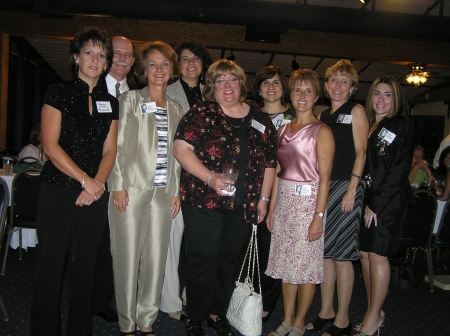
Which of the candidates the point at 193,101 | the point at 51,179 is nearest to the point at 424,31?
the point at 193,101

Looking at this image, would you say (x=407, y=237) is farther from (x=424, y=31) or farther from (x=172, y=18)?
(x=172, y=18)

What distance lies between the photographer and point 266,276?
3143 millimetres

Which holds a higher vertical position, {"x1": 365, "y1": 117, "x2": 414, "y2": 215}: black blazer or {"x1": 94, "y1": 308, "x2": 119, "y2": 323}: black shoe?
{"x1": 365, "y1": 117, "x2": 414, "y2": 215}: black blazer

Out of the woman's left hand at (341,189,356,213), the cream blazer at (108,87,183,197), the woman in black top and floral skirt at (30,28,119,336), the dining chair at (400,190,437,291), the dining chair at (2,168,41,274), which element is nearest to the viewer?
the woman in black top and floral skirt at (30,28,119,336)

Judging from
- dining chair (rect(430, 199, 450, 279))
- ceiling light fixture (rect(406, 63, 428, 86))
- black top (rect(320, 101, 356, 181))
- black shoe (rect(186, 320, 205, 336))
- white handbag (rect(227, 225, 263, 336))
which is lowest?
black shoe (rect(186, 320, 205, 336))

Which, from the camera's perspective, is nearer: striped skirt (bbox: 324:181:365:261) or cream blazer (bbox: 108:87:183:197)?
cream blazer (bbox: 108:87:183:197)

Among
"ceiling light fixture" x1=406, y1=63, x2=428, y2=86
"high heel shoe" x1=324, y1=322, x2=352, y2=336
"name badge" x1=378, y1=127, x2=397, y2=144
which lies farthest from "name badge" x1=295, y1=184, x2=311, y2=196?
"ceiling light fixture" x1=406, y1=63, x2=428, y2=86

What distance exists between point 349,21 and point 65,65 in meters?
10.1

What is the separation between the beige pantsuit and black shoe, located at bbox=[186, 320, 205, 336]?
0.28 meters

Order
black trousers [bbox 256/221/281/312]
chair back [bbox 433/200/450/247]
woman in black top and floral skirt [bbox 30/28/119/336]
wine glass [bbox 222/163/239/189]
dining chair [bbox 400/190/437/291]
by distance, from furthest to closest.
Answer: chair back [bbox 433/200/450/247] → dining chair [bbox 400/190/437/291] → black trousers [bbox 256/221/281/312] → wine glass [bbox 222/163/239/189] → woman in black top and floral skirt [bbox 30/28/119/336]

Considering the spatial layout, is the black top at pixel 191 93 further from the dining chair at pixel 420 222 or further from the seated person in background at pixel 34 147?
the seated person in background at pixel 34 147

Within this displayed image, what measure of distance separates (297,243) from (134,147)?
116cm

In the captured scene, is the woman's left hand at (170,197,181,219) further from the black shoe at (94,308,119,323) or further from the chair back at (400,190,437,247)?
the chair back at (400,190,437,247)

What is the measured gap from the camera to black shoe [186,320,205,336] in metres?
2.83
